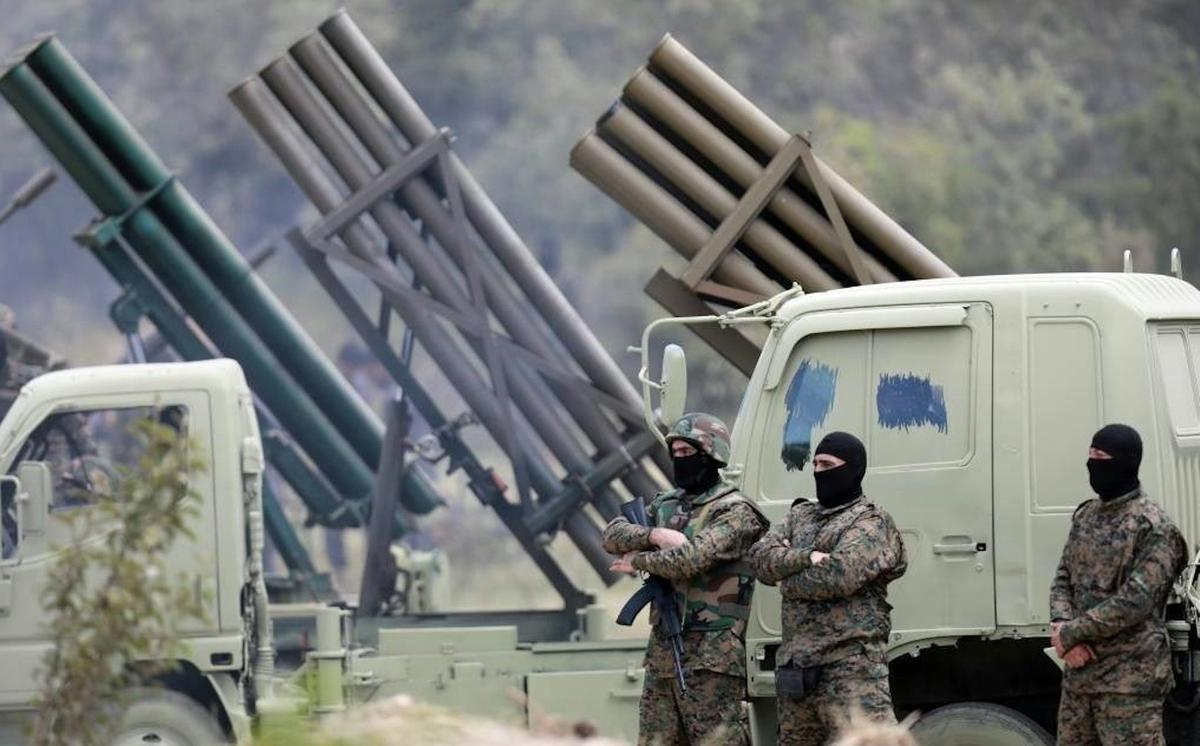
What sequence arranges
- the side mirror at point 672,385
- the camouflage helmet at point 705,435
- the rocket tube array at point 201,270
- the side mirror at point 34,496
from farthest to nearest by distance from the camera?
the rocket tube array at point 201,270 → the side mirror at point 34,496 → the side mirror at point 672,385 → the camouflage helmet at point 705,435

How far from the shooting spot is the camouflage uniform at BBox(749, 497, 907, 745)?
25.3ft

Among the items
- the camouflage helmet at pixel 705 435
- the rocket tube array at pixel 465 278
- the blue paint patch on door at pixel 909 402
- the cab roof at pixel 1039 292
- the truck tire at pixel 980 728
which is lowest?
the truck tire at pixel 980 728

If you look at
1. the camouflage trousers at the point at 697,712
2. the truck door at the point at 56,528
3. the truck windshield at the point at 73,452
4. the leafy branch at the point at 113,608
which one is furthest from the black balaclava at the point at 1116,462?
the truck windshield at the point at 73,452

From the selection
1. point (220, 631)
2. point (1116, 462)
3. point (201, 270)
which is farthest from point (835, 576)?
point (201, 270)

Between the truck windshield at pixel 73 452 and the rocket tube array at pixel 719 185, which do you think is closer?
the truck windshield at pixel 73 452

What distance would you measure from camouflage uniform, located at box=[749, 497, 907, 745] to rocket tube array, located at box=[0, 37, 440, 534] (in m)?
6.05

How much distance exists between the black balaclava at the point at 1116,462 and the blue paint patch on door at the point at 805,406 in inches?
46.1

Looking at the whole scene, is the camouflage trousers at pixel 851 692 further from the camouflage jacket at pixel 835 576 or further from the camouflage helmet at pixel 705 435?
the camouflage helmet at pixel 705 435

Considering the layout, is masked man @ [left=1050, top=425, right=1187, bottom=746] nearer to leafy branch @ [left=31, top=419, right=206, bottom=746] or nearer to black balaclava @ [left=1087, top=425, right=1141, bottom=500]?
black balaclava @ [left=1087, top=425, right=1141, bottom=500]

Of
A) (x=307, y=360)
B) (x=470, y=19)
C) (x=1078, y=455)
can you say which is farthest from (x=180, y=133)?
(x=1078, y=455)

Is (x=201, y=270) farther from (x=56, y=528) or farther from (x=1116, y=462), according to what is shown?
(x=1116, y=462)

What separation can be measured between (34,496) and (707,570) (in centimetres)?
321

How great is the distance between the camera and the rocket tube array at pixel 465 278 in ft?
39.5

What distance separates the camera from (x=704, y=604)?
818 centimetres
